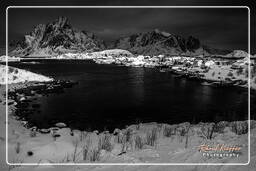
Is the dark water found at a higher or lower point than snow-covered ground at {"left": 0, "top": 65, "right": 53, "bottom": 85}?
lower

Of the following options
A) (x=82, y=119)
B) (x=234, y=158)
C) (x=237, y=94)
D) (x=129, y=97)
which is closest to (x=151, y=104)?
(x=129, y=97)

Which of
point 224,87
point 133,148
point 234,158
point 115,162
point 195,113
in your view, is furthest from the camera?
point 224,87

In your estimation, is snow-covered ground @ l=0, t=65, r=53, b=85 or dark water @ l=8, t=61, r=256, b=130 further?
snow-covered ground @ l=0, t=65, r=53, b=85

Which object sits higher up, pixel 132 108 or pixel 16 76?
pixel 16 76

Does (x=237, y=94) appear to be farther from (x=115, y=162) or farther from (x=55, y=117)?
(x=115, y=162)

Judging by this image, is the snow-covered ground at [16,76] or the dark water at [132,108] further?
the snow-covered ground at [16,76]

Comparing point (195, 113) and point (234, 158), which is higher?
point (234, 158)

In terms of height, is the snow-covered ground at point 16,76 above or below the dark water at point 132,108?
above

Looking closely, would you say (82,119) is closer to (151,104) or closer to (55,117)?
(55,117)

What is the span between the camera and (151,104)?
27.8m

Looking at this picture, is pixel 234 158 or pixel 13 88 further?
pixel 13 88

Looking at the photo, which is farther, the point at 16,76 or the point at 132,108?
the point at 16,76

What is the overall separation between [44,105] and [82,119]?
7.41 m

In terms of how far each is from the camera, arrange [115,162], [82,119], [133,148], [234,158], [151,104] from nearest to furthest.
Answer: [234,158] < [115,162] < [133,148] < [82,119] < [151,104]
